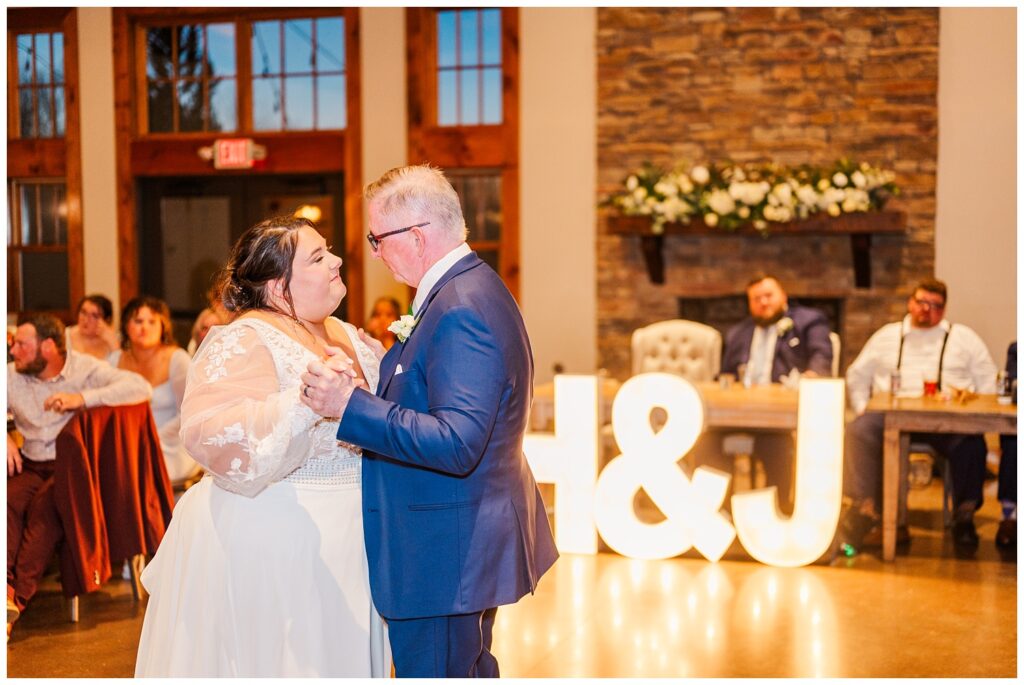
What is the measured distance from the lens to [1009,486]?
18.2 feet

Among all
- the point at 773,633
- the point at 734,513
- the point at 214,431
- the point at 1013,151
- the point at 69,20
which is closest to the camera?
the point at 214,431

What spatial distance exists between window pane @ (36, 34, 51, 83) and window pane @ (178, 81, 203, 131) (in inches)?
49.3

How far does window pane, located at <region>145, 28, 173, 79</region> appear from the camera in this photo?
9.40 meters

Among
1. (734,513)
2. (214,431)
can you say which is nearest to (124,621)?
(214,431)

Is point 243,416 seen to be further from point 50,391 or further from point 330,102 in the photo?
point 330,102

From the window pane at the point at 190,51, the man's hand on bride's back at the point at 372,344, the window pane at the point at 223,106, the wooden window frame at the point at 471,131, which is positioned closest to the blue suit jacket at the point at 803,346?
the wooden window frame at the point at 471,131

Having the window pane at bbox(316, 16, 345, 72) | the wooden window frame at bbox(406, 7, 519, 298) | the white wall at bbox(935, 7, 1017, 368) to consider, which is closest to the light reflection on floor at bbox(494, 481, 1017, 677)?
the white wall at bbox(935, 7, 1017, 368)

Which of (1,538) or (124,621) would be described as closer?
(1,538)

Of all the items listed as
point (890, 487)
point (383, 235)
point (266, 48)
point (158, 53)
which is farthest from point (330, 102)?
point (383, 235)

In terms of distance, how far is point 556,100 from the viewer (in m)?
8.62

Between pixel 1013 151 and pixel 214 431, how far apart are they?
7393 mm

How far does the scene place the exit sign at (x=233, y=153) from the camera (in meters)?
8.94

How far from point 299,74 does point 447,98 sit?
1.30 meters

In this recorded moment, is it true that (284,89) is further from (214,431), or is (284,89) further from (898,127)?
(214,431)
